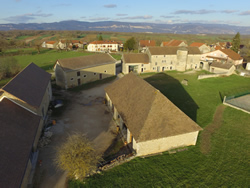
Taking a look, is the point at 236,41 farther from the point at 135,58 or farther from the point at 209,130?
the point at 209,130

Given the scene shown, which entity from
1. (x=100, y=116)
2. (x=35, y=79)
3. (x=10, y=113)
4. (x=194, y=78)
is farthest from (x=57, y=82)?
(x=194, y=78)

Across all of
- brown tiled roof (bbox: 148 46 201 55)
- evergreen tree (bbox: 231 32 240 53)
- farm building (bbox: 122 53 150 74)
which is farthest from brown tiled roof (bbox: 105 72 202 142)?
evergreen tree (bbox: 231 32 240 53)

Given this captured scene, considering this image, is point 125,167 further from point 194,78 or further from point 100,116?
point 194,78

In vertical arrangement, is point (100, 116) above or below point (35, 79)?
below

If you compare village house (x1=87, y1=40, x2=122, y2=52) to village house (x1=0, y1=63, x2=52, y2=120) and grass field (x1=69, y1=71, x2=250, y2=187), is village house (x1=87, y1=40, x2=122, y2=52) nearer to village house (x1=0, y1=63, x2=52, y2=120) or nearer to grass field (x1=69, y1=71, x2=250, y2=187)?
village house (x1=0, y1=63, x2=52, y2=120)

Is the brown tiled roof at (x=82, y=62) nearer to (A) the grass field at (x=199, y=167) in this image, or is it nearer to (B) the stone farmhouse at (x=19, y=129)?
(B) the stone farmhouse at (x=19, y=129)

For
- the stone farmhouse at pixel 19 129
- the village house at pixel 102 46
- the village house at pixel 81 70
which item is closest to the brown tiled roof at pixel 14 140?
the stone farmhouse at pixel 19 129
